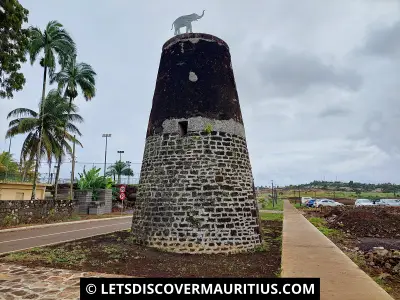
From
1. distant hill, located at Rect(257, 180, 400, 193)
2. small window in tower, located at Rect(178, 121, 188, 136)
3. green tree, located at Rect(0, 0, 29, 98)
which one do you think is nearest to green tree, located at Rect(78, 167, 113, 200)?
green tree, located at Rect(0, 0, 29, 98)

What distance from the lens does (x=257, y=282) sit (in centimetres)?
422

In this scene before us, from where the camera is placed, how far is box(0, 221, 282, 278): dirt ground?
7536 millimetres

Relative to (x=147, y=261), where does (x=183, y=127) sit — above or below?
above

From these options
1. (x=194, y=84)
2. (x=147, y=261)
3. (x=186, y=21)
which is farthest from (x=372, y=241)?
(x=186, y=21)

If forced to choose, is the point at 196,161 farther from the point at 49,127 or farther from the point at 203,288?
the point at 49,127

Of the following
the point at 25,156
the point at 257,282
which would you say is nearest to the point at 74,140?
the point at 25,156

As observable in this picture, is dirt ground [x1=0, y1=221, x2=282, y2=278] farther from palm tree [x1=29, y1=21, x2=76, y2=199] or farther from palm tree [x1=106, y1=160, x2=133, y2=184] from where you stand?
palm tree [x1=106, y1=160, x2=133, y2=184]

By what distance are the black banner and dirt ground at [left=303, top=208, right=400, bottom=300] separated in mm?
3182

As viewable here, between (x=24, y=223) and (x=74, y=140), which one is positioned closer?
(x=24, y=223)

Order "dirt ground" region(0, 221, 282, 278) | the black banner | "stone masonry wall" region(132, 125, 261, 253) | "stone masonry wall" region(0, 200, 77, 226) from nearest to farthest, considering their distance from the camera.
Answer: the black banner → "dirt ground" region(0, 221, 282, 278) → "stone masonry wall" region(132, 125, 261, 253) → "stone masonry wall" region(0, 200, 77, 226)

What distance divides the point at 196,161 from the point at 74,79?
18.5 metres

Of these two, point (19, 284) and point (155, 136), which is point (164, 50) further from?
point (19, 284)

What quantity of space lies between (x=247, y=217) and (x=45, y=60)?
17144mm

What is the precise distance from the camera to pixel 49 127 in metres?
24.8
